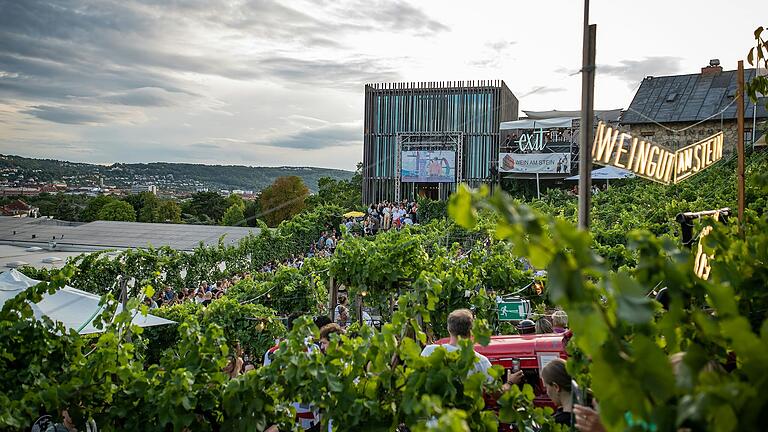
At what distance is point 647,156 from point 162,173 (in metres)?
115

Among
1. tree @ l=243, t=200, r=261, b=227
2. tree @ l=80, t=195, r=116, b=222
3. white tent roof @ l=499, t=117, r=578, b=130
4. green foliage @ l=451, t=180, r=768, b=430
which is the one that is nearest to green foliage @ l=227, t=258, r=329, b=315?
green foliage @ l=451, t=180, r=768, b=430

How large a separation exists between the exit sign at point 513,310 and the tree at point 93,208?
255 feet

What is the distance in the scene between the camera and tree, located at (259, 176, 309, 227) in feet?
265

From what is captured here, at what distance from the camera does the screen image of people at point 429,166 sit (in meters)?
43.0

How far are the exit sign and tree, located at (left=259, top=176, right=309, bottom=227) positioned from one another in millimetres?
72027

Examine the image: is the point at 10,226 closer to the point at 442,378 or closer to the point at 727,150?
the point at 727,150

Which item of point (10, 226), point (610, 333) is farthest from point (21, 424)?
point (10, 226)

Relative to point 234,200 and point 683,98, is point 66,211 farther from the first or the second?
point 683,98

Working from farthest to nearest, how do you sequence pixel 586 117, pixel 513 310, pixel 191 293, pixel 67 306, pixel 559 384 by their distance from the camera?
pixel 191 293, pixel 513 310, pixel 67 306, pixel 586 117, pixel 559 384

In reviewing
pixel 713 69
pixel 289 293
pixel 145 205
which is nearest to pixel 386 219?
pixel 289 293

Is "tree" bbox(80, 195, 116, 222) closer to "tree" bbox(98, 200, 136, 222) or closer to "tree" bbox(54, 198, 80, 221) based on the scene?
"tree" bbox(98, 200, 136, 222)

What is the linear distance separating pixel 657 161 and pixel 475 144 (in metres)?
37.8

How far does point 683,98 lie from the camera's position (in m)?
40.7

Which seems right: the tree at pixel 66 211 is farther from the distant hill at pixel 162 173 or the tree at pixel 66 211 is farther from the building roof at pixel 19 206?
the building roof at pixel 19 206
